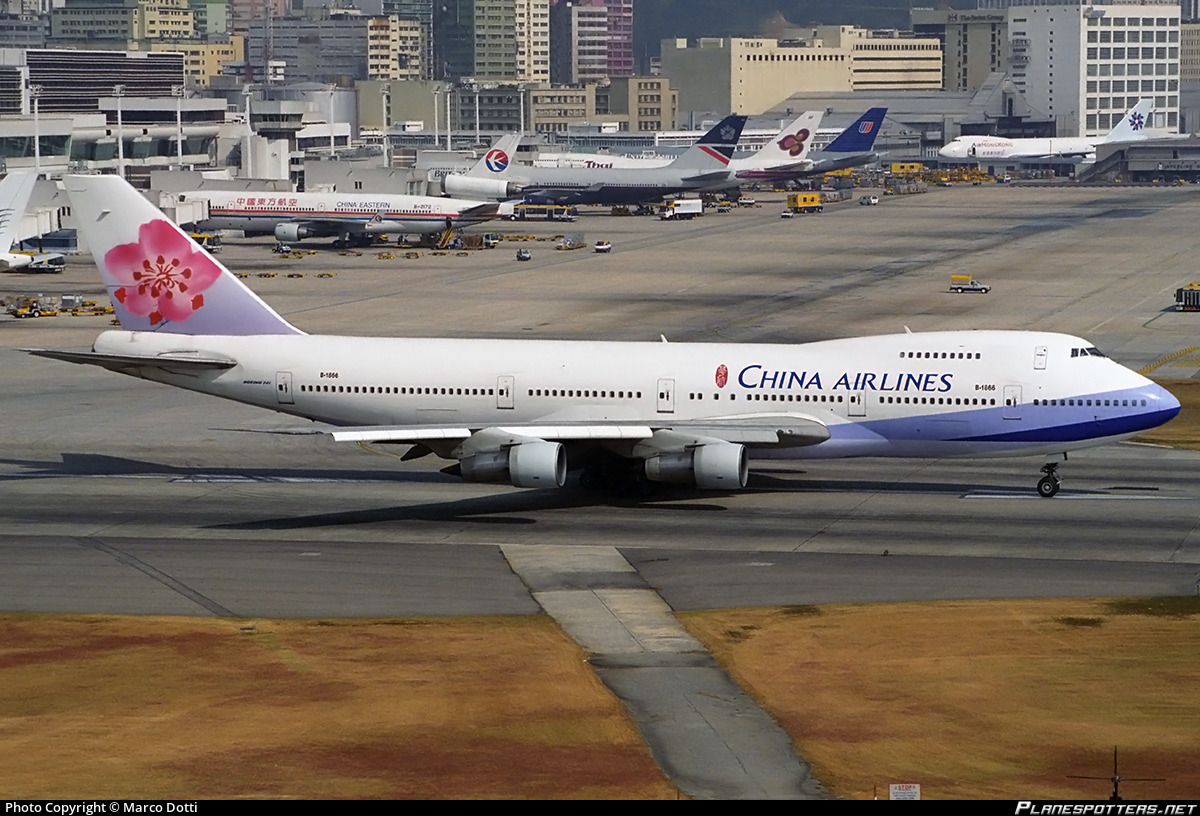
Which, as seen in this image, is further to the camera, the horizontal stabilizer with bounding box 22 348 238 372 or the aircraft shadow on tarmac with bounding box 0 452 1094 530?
the horizontal stabilizer with bounding box 22 348 238 372

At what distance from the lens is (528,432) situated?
53531mm

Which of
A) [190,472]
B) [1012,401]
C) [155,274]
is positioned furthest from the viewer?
[190,472]

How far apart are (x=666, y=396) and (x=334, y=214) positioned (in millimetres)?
112094

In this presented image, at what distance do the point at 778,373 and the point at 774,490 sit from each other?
402 cm

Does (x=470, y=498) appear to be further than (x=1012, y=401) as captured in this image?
Yes

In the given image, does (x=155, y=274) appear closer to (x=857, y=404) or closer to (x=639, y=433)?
(x=639, y=433)

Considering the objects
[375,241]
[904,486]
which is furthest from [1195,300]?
[375,241]

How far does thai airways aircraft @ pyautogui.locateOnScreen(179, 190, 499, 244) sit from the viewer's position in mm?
164625

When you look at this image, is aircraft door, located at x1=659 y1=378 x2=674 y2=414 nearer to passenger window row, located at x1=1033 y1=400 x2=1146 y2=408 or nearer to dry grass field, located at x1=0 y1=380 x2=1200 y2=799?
passenger window row, located at x1=1033 y1=400 x2=1146 y2=408

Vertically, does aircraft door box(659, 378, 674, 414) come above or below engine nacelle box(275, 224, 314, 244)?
below

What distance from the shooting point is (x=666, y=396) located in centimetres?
5675

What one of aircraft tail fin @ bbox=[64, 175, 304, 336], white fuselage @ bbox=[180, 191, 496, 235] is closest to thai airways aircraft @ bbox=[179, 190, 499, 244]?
white fuselage @ bbox=[180, 191, 496, 235]

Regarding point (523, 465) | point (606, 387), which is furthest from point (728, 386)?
point (523, 465)
